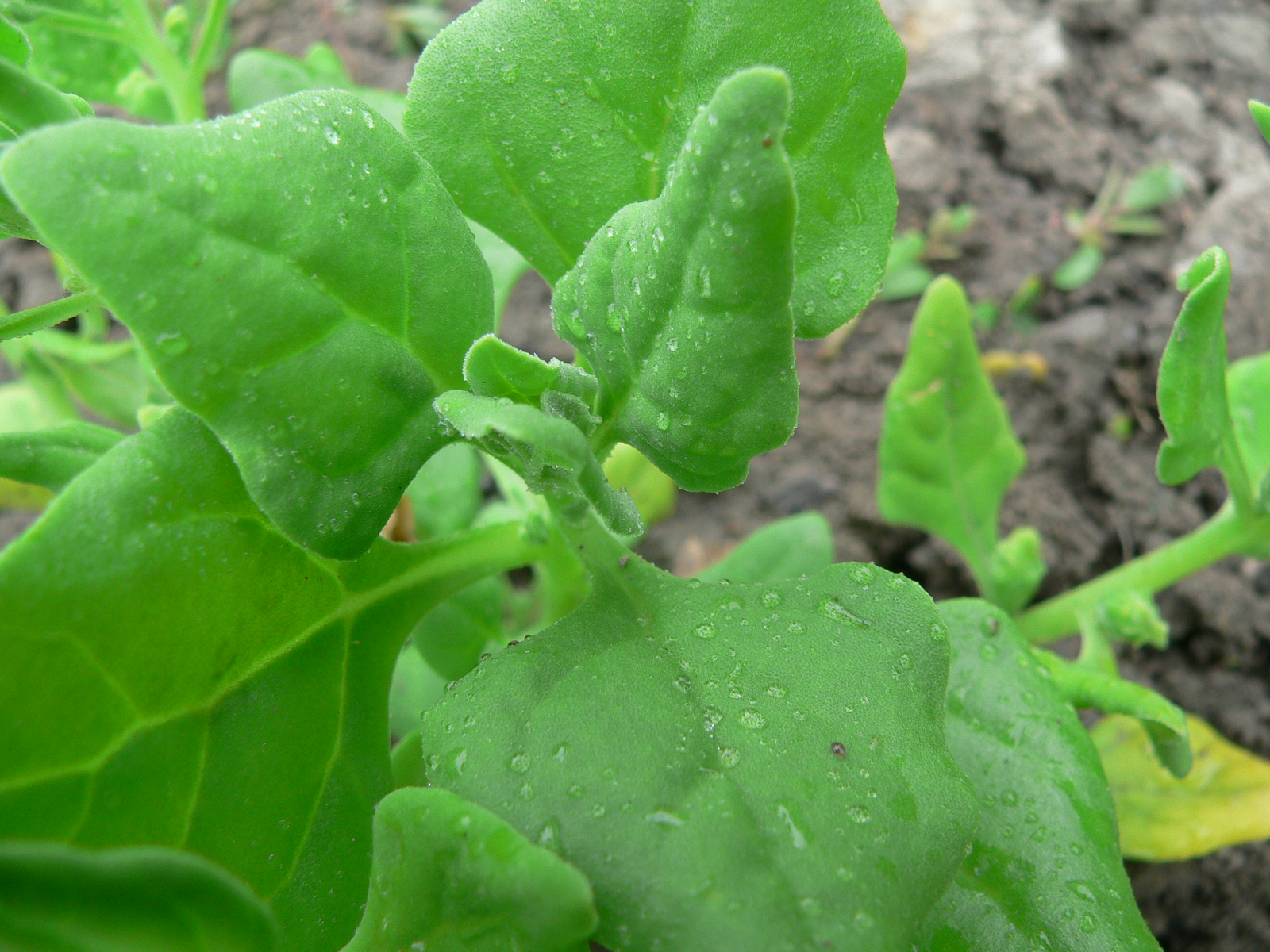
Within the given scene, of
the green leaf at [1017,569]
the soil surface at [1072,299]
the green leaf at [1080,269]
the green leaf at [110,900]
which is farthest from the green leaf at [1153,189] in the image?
the green leaf at [110,900]

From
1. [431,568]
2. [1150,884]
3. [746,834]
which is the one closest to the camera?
[746,834]

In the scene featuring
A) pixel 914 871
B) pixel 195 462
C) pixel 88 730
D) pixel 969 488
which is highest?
pixel 195 462

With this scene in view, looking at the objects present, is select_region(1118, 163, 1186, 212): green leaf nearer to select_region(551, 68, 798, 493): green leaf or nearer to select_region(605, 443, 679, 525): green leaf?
select_region(605, 443, 679, 525): green leaf

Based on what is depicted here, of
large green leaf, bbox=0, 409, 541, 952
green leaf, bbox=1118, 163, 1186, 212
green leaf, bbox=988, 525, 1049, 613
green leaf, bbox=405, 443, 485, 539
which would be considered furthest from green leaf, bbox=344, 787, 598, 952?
green leaf, bbox=1118, 163, 1186, 212

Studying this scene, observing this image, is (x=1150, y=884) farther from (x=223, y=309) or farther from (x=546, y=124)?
(x=223, y=309)

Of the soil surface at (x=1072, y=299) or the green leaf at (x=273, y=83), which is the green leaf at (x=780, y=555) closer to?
the soil surface at (x=1072, y=299)

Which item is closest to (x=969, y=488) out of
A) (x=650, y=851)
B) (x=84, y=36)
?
(x=650, y=851)
